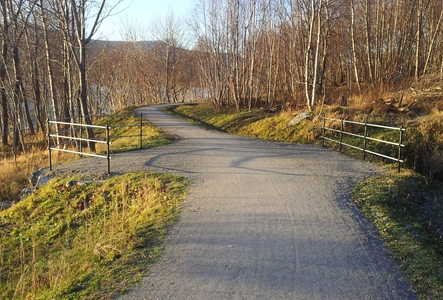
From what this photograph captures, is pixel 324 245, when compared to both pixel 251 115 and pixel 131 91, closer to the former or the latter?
pixel 251 115

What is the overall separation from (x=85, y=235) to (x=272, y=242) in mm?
3637

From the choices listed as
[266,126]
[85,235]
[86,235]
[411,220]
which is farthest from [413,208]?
[266,126]

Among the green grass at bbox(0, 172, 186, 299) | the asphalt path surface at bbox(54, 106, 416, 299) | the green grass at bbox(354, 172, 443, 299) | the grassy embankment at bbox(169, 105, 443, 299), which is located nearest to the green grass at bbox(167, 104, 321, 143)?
the grassy embankment at bbox(169, 105, 443, 299)

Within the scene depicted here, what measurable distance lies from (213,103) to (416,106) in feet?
54.7

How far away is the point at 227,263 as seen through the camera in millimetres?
4082

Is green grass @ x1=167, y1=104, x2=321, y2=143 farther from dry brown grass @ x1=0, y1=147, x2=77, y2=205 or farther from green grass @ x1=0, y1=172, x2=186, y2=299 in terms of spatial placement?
dry brown grass @ x1=0, y1=147, x2=77, y2=205

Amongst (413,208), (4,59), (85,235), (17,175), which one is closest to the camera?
(85,235)

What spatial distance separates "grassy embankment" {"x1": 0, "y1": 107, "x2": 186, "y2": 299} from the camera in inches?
163

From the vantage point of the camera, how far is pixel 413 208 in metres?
6.57

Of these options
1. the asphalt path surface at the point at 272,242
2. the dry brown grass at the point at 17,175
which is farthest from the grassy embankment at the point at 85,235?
the dry brown grass at the point at 17,175

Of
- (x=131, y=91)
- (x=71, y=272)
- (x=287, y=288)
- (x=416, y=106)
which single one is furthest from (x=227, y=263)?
(x=131, y=91)

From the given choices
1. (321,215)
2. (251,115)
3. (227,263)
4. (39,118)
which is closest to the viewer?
(227,263)

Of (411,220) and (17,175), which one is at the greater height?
(411,220)

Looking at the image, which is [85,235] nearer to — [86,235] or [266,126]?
[86,235]
